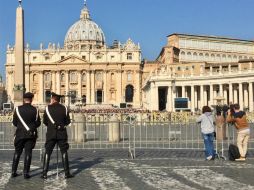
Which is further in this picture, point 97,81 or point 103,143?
point 97,81

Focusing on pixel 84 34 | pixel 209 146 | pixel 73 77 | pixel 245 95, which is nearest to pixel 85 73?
pixel 73 77

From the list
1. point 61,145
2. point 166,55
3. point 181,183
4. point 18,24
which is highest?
point 166,55

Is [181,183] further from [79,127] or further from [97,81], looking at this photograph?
[97,81]

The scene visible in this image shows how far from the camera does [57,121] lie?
977 centimetres

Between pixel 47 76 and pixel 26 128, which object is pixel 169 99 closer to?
pixel 47 76

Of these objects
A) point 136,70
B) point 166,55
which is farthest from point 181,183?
point 136,70

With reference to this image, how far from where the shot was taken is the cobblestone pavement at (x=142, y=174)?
8.74m

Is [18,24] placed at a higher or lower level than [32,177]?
higher

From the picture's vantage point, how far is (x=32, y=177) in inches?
389

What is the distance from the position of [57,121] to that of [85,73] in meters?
102

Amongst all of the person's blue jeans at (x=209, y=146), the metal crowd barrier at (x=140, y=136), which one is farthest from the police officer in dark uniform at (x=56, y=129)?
the metal crowd barrier at (x=140, y=136)

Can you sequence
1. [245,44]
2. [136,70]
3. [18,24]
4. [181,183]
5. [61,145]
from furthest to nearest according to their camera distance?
[245,44]
[136,70]
[18,24]
[61,145]
[181,183]

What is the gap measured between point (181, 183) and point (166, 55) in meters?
92.7

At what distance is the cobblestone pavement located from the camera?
8742 millimetres
